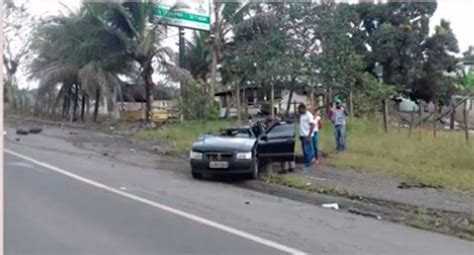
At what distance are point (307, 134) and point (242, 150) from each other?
2322mm

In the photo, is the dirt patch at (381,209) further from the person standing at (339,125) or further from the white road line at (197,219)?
the person standing at (339,125)

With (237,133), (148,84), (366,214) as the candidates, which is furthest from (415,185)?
(148,84)

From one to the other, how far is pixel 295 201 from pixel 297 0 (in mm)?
17765

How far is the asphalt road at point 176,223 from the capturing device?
598 cm

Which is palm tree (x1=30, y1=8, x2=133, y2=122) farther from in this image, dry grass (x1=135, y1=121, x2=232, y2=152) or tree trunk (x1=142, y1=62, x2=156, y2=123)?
dry grass (x1=135, y1=121, x2=232, y2=152)

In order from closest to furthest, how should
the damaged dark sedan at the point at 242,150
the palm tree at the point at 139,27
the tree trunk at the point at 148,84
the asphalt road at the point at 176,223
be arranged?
the asphalt road at the point at 176,223 → the damaged dark sedan at the point at 242,150 → the palm tree at the point at 139,27 → the tree trunk at the point at 148,84

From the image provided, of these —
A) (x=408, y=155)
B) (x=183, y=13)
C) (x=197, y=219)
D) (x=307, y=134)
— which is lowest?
(x=197, y=219)

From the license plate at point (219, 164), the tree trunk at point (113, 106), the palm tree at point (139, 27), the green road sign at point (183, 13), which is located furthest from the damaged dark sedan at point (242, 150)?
the tree trunk at point (113, 106)

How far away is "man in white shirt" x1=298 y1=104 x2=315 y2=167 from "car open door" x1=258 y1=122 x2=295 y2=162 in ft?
2.27

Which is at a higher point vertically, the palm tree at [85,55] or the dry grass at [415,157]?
the palm tree at [85,55]

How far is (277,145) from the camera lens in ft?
40.2

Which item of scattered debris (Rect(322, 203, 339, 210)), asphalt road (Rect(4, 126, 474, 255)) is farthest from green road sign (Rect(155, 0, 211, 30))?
scattered debris (Rect(322, 203, 339, 210))

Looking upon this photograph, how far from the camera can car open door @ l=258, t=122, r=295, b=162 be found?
1222cm

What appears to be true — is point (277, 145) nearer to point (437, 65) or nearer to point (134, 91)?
point (134, 91)
